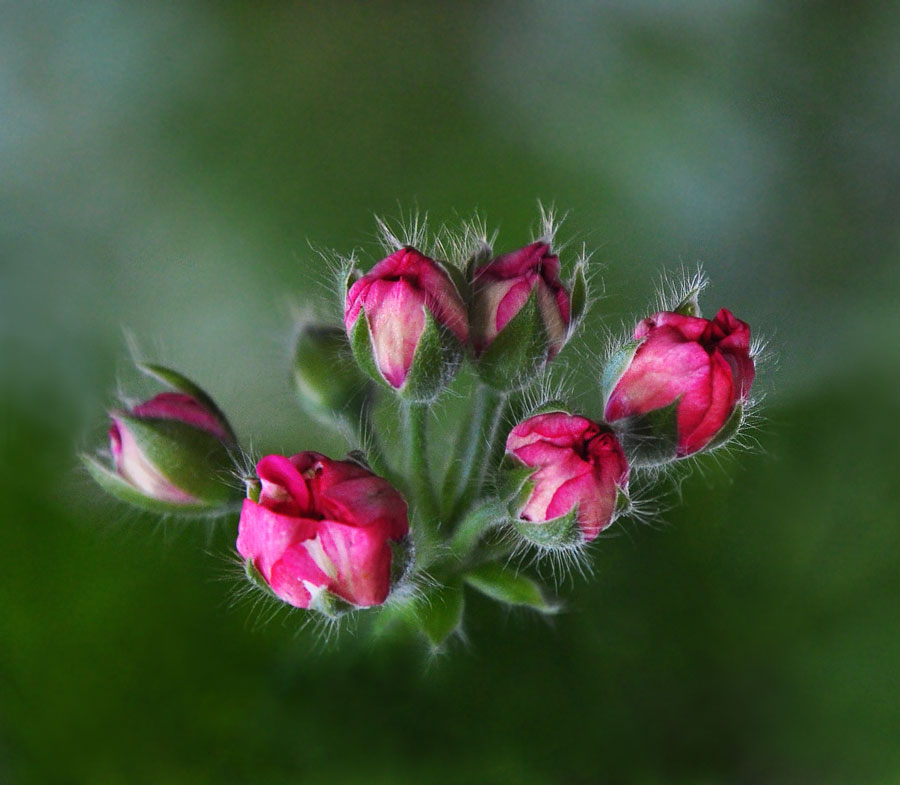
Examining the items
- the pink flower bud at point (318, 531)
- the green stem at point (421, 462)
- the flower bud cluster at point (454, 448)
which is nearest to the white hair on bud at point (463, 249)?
the flower bud cluster at point (454, 448)

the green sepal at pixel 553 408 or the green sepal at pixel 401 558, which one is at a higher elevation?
the green sepal at pixel 553 408

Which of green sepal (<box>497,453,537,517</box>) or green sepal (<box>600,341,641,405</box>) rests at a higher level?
green sepal (<box>600,341,641,405</box>)

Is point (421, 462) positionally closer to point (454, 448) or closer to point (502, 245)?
point (454, 448)

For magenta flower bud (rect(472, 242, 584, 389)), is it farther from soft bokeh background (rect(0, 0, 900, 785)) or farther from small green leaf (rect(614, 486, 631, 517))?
soft bokeh background (rect(0, 0, 900, 785))

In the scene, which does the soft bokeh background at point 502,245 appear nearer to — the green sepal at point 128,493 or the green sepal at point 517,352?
the green sepal at point 128,493

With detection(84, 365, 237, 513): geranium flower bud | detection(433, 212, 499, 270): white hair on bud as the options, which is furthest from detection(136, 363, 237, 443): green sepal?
detection(433, 212, 499, 270): white hair on bud

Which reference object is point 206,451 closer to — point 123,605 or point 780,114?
point 123,605
